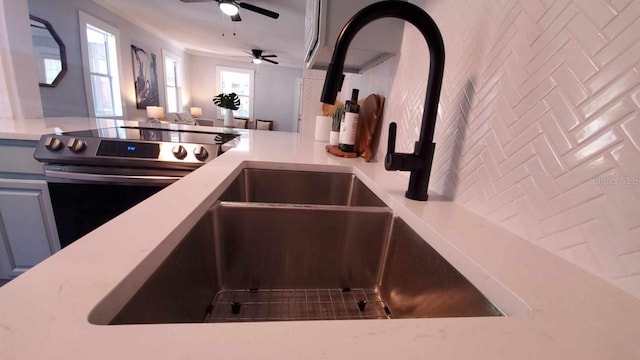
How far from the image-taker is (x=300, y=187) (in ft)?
3.26

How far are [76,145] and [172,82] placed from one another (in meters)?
5.86

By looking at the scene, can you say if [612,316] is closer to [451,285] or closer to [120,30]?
[451,285]

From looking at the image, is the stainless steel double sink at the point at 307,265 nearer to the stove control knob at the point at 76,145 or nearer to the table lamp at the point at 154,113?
the stove control knob at the point at 76,145

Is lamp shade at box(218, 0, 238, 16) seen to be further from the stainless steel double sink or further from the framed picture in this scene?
the stainless steel double sink

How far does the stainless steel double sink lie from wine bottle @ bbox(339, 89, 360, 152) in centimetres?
50

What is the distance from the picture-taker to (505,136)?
51cm

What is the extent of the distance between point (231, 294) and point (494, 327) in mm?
590

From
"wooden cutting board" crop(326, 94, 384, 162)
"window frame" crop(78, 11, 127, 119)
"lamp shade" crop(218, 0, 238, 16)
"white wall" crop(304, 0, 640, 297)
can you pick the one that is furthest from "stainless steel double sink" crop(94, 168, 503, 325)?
"window frame" crop(78, 11, 127, 119)

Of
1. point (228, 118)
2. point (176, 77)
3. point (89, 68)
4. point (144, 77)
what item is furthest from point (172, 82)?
point (228, 118)

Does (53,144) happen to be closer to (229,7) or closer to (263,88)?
(229,7)

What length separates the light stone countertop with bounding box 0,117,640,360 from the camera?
0.20 m

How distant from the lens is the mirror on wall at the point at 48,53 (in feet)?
8.99

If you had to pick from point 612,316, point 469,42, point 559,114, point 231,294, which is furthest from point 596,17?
point 231,294

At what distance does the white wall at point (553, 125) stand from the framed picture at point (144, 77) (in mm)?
5294
